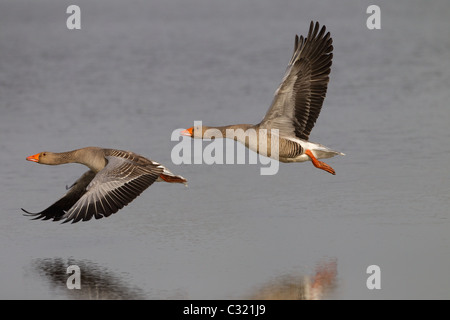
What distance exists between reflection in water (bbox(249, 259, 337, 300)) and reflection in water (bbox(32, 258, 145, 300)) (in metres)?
0.98

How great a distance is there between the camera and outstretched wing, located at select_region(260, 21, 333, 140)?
8.84 metres

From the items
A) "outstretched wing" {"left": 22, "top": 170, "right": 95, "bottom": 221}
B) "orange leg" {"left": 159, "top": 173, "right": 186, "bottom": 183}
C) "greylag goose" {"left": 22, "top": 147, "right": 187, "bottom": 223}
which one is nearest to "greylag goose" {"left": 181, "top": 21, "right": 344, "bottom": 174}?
"orange leg" {"left": 159, "top": 173, "right": 186, "bottom": 183}

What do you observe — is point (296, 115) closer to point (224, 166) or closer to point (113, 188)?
point (224, 166)

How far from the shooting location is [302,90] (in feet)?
29.3

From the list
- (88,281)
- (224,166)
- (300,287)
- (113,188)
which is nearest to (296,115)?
(224,166)

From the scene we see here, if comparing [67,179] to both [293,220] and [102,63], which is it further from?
[102,63]

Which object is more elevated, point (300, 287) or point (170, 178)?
point (170, 178)

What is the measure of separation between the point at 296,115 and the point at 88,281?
3.25m

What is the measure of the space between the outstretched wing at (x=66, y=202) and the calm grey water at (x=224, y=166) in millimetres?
136

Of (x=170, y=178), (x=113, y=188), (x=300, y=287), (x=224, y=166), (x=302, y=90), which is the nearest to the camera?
(x=300, y=287)

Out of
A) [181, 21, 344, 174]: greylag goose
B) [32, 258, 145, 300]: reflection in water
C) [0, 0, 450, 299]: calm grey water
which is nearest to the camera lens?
[32, 258, 145, 300]: reflection in water

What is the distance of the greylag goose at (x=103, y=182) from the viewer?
7.82 m

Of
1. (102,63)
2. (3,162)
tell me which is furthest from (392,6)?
(3,162)

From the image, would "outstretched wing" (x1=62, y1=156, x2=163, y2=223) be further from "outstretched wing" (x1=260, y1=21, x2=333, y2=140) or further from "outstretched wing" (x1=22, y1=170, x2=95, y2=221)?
"outstretched wing" (x1=260, y1=21, x2=333, y2=140)
